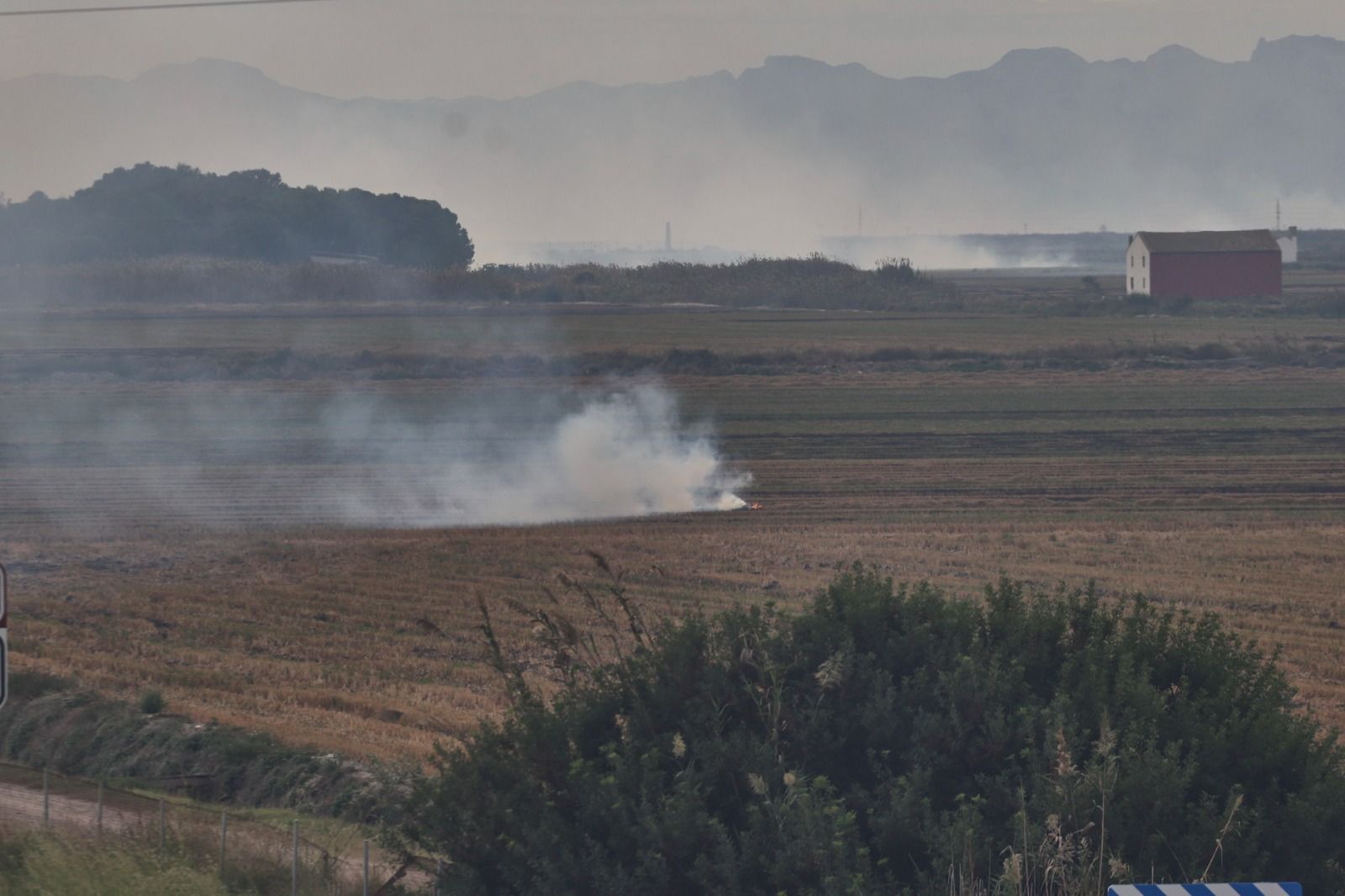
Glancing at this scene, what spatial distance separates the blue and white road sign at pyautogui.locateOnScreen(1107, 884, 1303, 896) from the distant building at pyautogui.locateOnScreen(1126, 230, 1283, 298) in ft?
377

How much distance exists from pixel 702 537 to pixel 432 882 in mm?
25740

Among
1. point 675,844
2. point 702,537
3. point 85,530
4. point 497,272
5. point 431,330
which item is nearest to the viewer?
point 675,844

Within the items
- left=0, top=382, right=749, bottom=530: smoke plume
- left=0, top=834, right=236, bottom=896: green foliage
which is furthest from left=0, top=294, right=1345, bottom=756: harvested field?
left=0, top=834, right=236, bottom=896: green foliage

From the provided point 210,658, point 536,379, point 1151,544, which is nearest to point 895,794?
point 210,658

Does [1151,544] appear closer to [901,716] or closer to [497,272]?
[901,716]

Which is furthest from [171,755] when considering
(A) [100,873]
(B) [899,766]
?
(B) [899,766]

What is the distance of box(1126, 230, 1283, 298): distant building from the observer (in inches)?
4641

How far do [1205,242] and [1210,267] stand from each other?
8.09 feet

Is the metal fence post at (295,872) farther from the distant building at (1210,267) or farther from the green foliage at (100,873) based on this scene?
the distant building at (1210,267)

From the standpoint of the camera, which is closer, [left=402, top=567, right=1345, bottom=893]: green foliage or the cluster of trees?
[left=402, top=567, right=1345, bottom=893]: green foliage

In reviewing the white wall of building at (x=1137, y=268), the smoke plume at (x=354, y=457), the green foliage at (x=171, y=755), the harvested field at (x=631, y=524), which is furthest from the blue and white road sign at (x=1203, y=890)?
the white wall of building at (x=1137, y=268)

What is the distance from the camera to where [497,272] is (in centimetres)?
11800

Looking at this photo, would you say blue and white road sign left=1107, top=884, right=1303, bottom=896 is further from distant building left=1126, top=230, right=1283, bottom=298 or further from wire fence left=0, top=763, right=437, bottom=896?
distant building left=1126, top=230, right=1283, bottom=298

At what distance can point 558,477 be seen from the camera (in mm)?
50500
